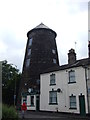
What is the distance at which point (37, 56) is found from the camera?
37.2 meters

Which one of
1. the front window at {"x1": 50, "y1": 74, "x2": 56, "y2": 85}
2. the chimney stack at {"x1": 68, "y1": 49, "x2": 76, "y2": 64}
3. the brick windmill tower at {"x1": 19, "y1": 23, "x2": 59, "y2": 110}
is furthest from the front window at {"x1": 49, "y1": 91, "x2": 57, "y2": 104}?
the chimney stack at {"x1": 68, "y1": 49, "x2": 76, "y2": 64}

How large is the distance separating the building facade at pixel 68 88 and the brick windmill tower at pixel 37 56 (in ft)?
14.2

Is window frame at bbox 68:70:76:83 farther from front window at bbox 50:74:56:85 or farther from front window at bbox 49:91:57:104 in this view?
front window at bbox 49:91:57:104

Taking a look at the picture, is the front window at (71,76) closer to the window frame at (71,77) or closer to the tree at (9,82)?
the window frame at (71,77)

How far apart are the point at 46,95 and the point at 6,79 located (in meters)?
21.3

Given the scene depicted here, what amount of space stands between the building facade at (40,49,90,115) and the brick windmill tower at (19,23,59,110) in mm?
4330

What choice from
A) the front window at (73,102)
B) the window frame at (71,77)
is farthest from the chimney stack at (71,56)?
the front window at (73,102)

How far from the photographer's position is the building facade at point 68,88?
23.8 meters

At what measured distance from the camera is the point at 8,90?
44781 millimetres

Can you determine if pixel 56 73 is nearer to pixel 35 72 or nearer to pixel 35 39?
pixel 35 72

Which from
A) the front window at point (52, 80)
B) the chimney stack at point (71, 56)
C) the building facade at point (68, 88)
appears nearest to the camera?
the building facade at point (68, 88)

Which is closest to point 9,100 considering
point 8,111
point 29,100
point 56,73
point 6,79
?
point 6,79

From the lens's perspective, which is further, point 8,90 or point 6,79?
point 6,79

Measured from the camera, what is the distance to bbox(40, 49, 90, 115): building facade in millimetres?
23812
